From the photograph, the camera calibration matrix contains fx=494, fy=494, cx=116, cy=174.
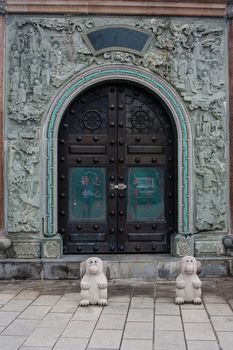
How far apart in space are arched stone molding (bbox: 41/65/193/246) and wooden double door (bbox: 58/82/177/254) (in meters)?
0.25

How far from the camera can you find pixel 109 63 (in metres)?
7.73

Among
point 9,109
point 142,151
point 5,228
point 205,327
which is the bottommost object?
point 205,327

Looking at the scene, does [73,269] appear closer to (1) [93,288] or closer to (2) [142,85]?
(1) [93,288]

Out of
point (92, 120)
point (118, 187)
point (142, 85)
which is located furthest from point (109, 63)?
point (118, 187)

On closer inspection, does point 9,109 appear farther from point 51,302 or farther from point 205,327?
point 205,327

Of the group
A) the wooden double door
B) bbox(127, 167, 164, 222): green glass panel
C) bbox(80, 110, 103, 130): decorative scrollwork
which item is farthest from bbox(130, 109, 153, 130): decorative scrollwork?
bbox(127, 167, 164, 222): green glass panel

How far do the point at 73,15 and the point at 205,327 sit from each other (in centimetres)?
511

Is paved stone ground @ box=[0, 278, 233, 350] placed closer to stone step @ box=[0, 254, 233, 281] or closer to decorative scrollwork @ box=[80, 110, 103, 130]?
stone step @ box=[0, 254, 233, 281]

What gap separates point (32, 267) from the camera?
7.44 metres

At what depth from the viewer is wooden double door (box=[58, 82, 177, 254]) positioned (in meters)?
7.94

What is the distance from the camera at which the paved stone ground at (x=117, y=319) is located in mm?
4680

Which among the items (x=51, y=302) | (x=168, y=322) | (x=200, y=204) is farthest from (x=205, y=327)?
(x=200, y=204)

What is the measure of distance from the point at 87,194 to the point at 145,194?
94 cm

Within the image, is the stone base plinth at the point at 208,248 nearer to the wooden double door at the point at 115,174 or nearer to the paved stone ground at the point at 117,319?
the wooden double door at the point at 115,174
